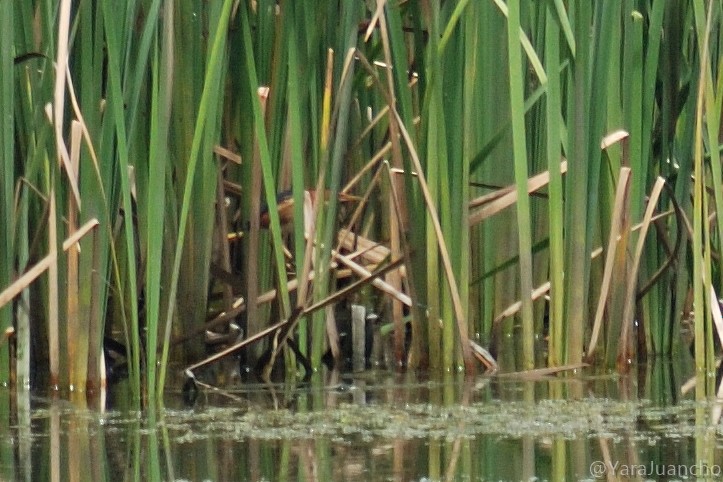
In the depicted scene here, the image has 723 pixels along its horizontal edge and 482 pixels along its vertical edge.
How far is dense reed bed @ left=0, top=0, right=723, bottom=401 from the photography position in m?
3.41

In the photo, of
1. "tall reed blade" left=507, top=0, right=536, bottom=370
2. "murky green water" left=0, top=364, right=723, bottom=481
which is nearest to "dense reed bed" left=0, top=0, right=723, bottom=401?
"tall reed blade" left=507, top=0, right=536, bottom=370

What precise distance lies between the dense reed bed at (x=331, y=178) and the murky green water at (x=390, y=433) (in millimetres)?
190

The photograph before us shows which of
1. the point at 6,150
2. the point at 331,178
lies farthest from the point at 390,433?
the point at 6,150

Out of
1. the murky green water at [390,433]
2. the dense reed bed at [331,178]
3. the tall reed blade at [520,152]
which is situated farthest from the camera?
the tall reed blade at [520,152]

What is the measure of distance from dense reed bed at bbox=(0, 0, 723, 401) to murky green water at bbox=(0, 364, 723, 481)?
0.19 metres

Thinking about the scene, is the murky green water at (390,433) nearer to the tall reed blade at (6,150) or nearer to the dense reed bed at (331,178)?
the dense reed bed at (331,178)

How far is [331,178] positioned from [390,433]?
956 millimetres

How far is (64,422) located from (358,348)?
3.74ft

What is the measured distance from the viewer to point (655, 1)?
3.65 m

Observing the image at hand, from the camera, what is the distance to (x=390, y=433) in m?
2.96

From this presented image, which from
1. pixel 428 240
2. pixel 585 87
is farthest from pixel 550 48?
pixel 428 240

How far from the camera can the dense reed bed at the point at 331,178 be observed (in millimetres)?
3410

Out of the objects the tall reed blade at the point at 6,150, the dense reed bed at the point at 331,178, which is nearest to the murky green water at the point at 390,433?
the dense reed bed at the point at 331,178

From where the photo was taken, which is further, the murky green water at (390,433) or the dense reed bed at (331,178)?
the dense reed bed at (331,178)
